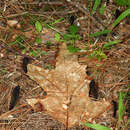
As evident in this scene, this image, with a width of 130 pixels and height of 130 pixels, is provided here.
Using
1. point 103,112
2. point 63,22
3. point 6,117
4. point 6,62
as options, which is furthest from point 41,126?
point 63,22

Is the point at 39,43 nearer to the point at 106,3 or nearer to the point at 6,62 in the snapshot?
the point at 6,62

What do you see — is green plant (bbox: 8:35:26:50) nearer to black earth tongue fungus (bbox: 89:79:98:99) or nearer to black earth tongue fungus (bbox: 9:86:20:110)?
black earth tongue fungus (bbox: 9:86:20:110)

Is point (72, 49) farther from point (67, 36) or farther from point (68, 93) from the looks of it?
point (68, 93)

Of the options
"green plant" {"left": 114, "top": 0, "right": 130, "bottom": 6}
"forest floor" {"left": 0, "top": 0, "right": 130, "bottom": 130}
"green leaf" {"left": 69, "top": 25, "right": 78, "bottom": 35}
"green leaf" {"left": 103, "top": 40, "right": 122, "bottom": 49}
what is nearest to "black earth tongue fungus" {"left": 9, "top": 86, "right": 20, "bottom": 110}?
"forest floor" {"left": 0, "top": 0, "right": 130, "bottom": 130}

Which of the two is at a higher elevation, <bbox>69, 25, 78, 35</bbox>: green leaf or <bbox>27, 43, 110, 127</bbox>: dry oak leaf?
<bbox>69, 25, 78, 35</bbox>: green leaf

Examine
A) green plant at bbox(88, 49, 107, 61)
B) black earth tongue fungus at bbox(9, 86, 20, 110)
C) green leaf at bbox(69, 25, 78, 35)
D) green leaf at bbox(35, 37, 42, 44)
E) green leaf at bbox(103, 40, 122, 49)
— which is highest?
green leaf at bbox(69, 25, 78, 35)

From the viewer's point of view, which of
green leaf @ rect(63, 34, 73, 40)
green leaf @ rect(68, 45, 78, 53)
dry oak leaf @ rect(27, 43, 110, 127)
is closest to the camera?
dry oak leaf @ rect(27, 43, 110, 127)

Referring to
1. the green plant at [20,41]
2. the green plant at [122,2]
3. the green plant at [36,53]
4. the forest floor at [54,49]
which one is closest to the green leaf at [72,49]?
the forest floor at [54,49]
